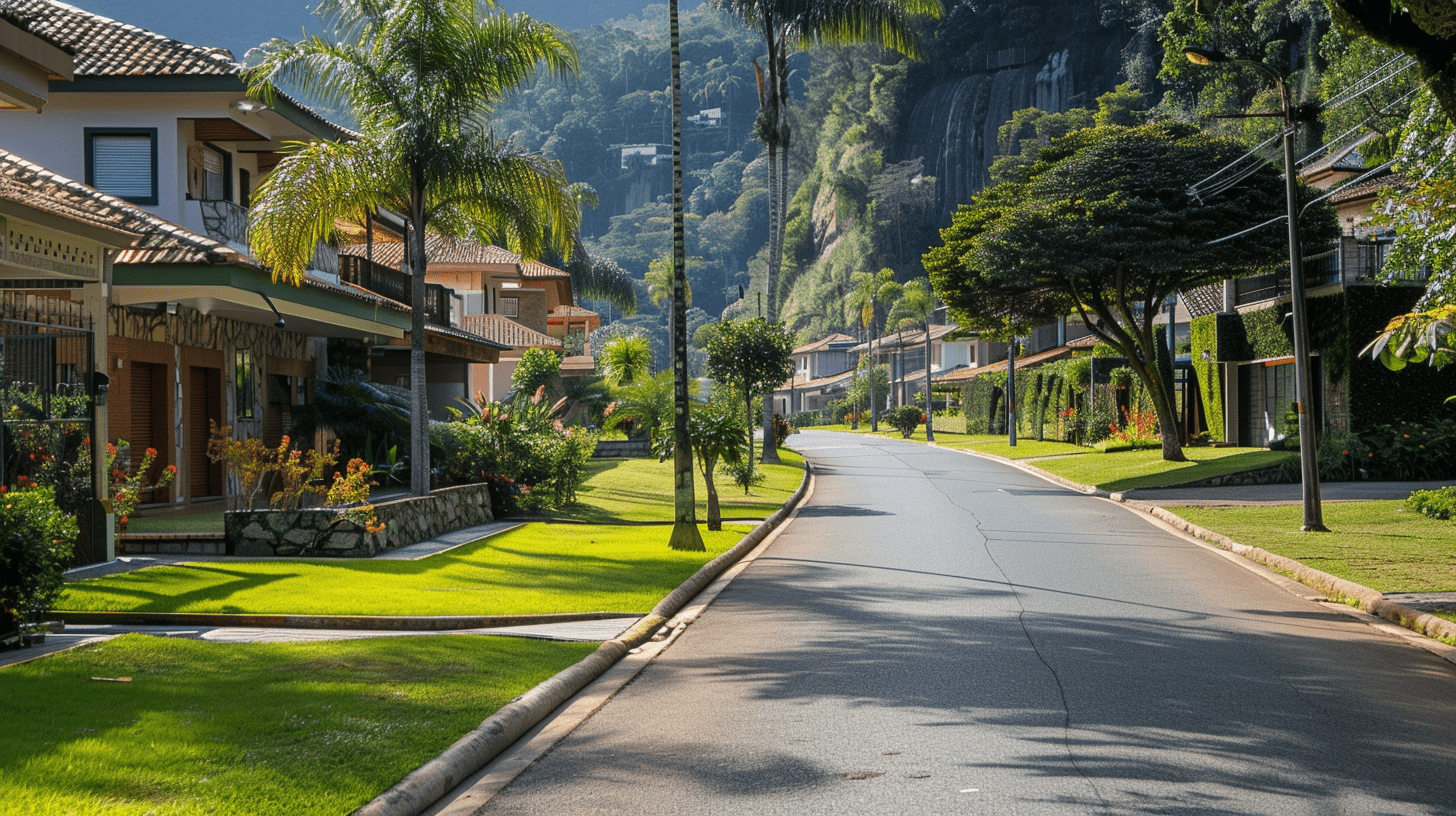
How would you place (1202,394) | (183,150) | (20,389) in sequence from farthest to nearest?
1. (1202,394)
2. (183,150)
3. (20,389)

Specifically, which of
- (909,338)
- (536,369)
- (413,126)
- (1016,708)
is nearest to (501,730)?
Result: (1016,708)

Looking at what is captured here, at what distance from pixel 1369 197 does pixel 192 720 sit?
3748 cm

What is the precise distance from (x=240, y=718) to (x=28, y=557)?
9.79ft

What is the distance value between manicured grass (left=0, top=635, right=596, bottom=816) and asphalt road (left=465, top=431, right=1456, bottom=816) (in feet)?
2.43

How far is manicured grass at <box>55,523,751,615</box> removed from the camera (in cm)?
1114

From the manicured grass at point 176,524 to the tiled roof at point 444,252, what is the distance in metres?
21.0

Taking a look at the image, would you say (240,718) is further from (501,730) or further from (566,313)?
(566,313)

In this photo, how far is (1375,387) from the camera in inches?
1153

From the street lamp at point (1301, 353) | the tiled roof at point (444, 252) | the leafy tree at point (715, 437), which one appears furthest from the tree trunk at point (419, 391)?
the tiled roof at point (444, 252)

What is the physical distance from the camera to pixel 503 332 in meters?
46.5

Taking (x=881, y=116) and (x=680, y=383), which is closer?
(x=680, y=383)

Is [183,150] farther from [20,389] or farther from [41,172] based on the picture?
[20,389]

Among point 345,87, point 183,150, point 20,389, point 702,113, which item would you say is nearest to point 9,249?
point 20,389

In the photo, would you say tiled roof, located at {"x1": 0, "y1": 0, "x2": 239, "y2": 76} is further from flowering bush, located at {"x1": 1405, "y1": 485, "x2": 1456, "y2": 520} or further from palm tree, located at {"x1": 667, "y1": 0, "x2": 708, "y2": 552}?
flowering bush, located at {"x1": 1405, "y1": 485, "x2": 1456, "y2": 520}
